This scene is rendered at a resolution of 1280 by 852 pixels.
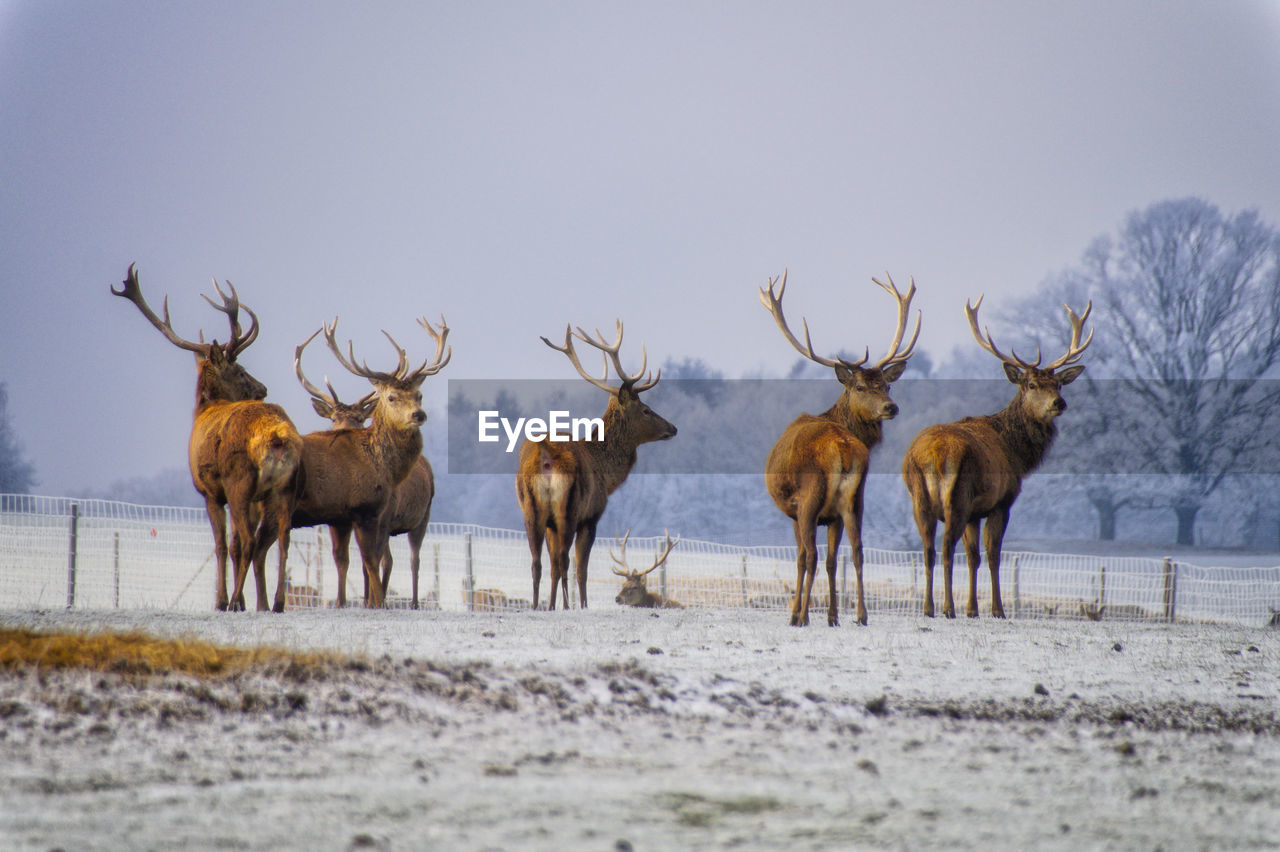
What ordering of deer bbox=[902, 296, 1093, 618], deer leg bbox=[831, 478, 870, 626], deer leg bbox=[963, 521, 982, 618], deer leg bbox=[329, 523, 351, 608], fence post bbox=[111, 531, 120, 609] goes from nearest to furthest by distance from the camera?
deer leg bbox=[831, 478, 870, 626] → deer bbox=[902, 296, 1093, 618] → deer leg bbox=[963, 521, 982, 618] → deer leg bbox=[329, 523, 351, 608] → fence post bbox=[111, 531, 120, 609]

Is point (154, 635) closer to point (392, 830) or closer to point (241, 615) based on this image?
point (241, 615)

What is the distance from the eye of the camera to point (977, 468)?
1171 centimetres

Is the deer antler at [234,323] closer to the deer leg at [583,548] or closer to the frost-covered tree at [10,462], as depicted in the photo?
the deer leg at [583,548]

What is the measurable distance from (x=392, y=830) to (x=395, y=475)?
861 cm

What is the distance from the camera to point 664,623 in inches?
401

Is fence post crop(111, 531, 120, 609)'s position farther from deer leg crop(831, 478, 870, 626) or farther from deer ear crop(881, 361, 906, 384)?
deer ear crop(881, 361, 906, 384)

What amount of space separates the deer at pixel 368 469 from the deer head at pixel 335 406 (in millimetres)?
1698

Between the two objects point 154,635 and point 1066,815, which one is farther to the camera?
point 154,635

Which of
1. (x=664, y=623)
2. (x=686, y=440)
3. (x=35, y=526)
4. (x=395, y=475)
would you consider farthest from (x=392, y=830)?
(x=686, y=440)

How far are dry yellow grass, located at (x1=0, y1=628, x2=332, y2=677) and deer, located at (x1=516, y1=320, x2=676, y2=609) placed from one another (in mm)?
5897

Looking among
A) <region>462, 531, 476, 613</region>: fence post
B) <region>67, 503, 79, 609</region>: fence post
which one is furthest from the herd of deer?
<region>67, 503, 79, 609</region>: fence post

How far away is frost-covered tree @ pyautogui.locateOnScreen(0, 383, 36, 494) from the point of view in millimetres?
35031

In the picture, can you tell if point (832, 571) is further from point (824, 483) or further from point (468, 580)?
point (468, 580)

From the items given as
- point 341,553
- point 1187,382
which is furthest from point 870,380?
point 1187,382
